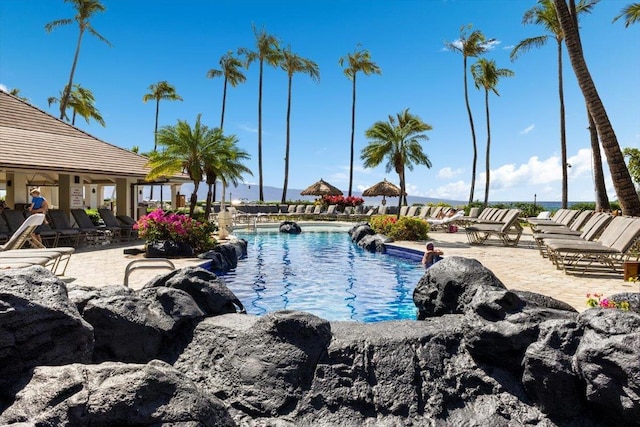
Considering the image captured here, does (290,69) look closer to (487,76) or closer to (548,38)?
(487,76)

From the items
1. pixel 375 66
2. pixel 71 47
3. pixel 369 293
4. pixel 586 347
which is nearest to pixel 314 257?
pixel 369 293

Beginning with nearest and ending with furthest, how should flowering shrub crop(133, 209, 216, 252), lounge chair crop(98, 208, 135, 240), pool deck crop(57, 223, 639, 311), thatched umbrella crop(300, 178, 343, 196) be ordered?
1. pool deck crop(57, 223, 639, 311)
2. flowering shrub crop(133, 209, 216, 252)
3. lounge chair crop(98, 208, 135, 240)
4. thatched umbrella crop(300, 178, 343, 196)

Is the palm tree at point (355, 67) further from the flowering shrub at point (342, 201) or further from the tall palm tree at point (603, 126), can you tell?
the tall palm tree at point (603, 126)

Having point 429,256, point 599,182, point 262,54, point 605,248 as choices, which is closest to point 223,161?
point 429,256

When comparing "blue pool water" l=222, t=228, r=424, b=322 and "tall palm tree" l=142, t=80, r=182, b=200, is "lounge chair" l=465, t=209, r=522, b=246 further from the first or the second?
"tall palm tree" l=142, t=80, r=182, b=200

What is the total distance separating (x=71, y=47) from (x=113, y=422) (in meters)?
35.9

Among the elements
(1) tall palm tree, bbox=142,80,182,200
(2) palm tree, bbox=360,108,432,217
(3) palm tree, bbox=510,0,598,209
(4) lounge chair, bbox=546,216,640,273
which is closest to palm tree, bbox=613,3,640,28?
(3) palm tree, bbox=510,0,598,209

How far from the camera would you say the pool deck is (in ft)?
24.0

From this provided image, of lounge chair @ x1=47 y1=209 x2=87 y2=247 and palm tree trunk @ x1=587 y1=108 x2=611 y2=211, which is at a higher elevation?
palm tree trunk @ x1=587 y1=108 x2=611 y2=211

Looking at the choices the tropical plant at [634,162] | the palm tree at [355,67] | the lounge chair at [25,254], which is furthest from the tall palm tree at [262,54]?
the lounge chair at [25,254]

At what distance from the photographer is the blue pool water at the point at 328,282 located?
7.76m

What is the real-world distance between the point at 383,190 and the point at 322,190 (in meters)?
5.55

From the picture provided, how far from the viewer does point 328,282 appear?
395 inches

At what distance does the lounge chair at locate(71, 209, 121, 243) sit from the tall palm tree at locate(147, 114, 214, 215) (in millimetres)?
2792
